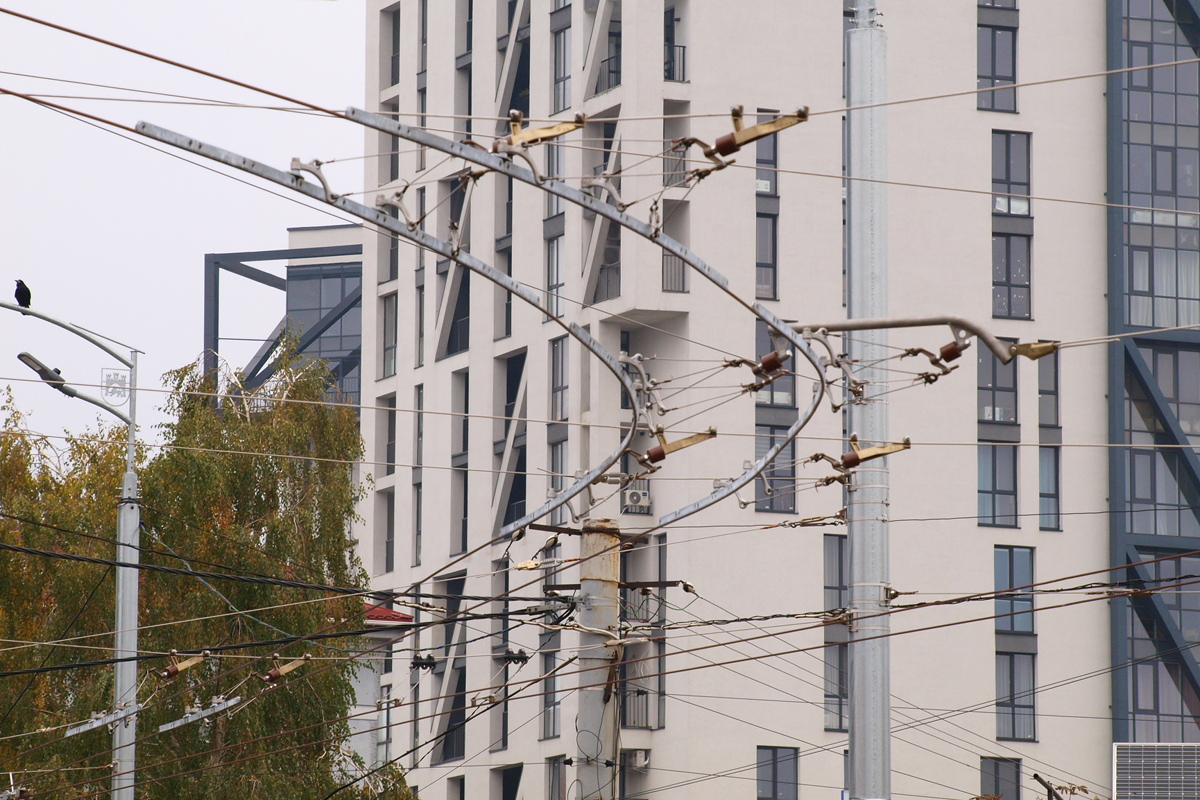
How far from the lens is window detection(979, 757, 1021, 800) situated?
55.8 m

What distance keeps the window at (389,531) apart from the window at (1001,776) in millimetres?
21730

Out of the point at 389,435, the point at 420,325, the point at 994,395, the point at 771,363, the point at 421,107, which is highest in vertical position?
the point at 421,107

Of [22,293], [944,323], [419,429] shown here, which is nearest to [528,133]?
[944,323]

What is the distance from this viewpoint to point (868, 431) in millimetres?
17703

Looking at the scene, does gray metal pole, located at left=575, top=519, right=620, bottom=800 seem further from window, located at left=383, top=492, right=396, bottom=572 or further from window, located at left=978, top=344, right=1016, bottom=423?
window, located at left=383, top=492, right=396, bottom=572

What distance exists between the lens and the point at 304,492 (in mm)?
36438

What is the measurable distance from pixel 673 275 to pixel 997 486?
11.5 meters

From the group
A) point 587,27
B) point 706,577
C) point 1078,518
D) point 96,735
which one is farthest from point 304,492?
point 1078,518

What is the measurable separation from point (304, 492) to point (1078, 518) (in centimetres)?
2902

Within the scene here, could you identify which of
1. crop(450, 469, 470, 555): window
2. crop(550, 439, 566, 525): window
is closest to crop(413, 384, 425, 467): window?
crop(450, 469, 470, 555): window

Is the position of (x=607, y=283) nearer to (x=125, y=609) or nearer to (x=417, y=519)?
(x=417, y=519)

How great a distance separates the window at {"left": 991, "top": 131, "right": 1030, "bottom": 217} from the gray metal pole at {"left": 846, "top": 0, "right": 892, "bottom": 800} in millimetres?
40662

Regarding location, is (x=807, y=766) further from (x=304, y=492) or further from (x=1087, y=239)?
(x=304, y=492)

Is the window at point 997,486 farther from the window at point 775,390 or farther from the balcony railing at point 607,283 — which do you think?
the balcony railing at point 607,283
